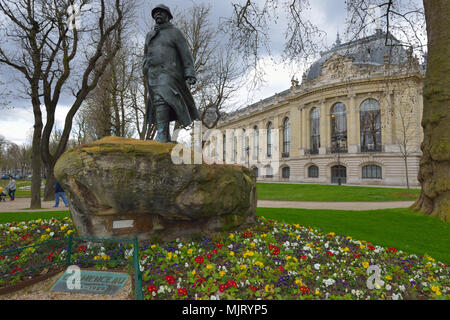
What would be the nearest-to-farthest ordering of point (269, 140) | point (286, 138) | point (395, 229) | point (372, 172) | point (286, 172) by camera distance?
point (395, 229)
point (372, 172)
point (286, 172)
point (286, 138)
point (269, 140)

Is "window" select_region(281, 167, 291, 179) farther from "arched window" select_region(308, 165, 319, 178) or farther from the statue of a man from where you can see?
the statue of a man

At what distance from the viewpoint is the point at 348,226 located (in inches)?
270

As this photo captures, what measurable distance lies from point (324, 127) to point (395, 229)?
35.6m

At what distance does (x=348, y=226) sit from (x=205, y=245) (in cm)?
433

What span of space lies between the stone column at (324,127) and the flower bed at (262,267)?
36.7 meters

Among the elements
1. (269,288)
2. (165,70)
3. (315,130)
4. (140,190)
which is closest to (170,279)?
(269,288)

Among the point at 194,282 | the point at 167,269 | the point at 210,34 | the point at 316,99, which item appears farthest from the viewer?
the point at 316,99

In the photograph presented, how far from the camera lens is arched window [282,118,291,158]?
47469 mm

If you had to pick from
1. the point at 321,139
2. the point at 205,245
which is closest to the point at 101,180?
the point at 205,245

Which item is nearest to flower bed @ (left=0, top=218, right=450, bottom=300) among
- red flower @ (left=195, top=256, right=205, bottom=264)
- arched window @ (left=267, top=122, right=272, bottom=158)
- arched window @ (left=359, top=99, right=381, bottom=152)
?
red flower @ (left=195, top=256, right=205, bottom=264)

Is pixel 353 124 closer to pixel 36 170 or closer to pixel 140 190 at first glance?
pixel 36 170

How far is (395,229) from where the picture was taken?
6500 millimetres

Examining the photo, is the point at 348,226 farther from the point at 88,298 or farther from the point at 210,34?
the point at 210,34

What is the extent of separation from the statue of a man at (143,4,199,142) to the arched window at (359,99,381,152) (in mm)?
36762
